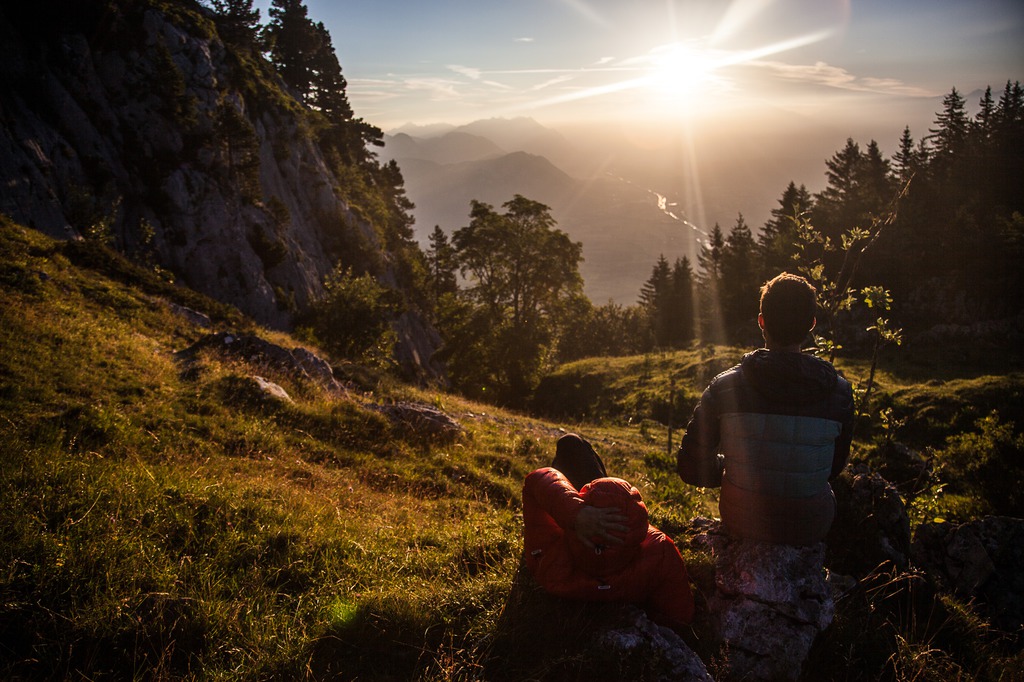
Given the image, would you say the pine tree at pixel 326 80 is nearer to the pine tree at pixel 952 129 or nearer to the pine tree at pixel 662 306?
the pine tree at pixel 662 306

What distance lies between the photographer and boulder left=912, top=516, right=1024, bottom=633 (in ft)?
16.6

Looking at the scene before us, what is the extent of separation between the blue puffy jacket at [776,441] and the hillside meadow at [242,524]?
1.03 metres

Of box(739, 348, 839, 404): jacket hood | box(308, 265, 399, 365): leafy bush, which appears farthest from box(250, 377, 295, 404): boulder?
box(308, 265, 399, 365): leafy bush

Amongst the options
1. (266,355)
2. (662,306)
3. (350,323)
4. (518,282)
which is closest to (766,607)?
(266,355)

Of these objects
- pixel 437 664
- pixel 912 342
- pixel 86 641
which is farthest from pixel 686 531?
pixel 912 342

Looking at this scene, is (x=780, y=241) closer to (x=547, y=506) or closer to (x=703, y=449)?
(x=703, y=449)

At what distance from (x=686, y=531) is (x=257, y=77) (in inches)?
2033

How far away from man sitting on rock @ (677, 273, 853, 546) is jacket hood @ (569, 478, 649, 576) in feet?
2.55

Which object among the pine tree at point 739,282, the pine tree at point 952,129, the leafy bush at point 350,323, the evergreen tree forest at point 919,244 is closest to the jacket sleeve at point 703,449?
the leafy bush at point 350,323

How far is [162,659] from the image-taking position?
271 cm

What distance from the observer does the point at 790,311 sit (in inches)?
136

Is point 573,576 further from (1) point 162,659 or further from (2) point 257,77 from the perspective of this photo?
(2) point 257,77

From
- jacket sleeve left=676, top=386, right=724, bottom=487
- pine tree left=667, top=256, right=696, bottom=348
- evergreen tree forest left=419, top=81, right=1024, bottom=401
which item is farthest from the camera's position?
pine tree left=667, top=256, right=696, bottom=348

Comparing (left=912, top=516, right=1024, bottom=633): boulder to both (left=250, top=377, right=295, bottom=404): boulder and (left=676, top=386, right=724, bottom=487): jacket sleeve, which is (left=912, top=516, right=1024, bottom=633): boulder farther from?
(left=250, top=377, right=295, bottom=404): boulder
